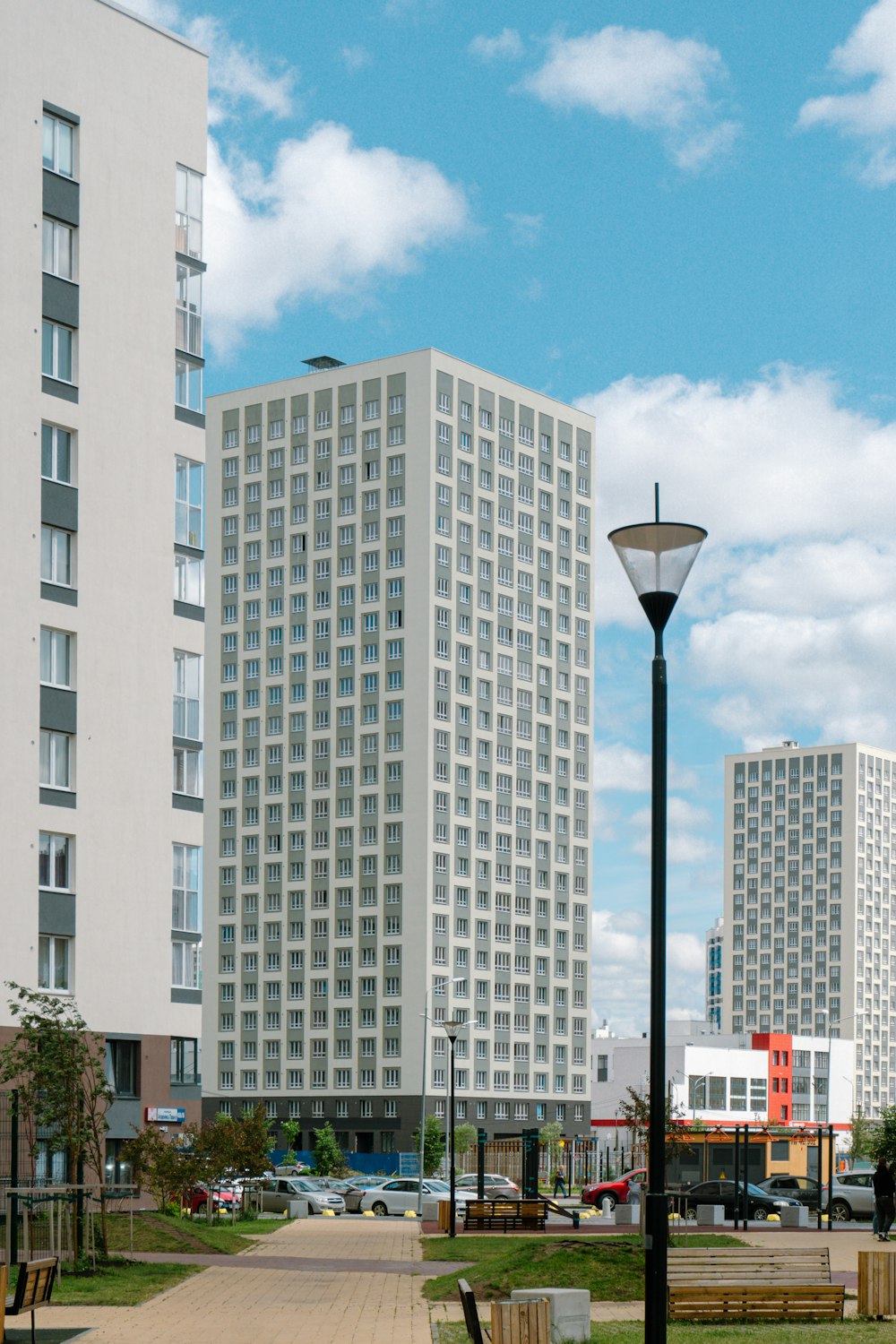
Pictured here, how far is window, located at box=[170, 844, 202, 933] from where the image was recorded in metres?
52.0

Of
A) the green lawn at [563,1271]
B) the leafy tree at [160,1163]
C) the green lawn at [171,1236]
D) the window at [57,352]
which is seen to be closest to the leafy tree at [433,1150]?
the leafy tree at [160,1163]

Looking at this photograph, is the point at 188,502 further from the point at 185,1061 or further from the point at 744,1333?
the point at 744,1333

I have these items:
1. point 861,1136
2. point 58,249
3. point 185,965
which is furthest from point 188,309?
point 861,1136

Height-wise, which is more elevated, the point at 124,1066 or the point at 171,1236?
the point at 124,1066

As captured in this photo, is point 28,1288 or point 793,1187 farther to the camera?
point 793,1187

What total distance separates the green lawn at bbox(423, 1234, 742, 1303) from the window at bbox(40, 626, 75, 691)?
84.2 feet

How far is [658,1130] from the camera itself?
11.9 meters

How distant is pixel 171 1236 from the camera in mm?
36656

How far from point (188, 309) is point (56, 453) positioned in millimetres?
7829

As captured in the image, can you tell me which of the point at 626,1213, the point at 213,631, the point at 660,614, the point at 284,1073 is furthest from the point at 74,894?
the point at 213,631

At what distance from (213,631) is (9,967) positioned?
3447 inches

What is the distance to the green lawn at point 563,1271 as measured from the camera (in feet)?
78.9

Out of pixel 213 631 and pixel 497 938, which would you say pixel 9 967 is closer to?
pixel 497 938

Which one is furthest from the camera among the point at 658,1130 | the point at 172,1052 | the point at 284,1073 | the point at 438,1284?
the point at 284,1073
